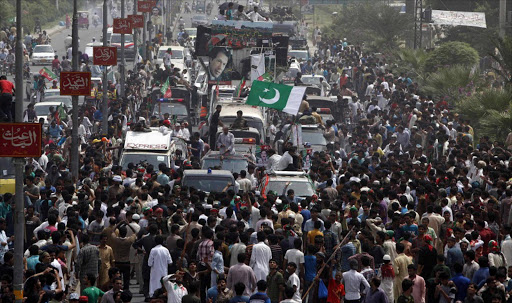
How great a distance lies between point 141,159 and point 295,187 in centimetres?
426

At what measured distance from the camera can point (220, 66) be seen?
36.9m

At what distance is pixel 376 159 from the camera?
80.9 ft

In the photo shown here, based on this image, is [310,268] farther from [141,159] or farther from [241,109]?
[241,109]

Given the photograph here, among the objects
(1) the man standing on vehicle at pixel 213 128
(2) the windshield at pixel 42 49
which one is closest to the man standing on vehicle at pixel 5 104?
(1) the man standing on vehicle at pixel 213 128

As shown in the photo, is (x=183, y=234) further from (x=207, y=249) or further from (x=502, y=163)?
(x=502, y=163)

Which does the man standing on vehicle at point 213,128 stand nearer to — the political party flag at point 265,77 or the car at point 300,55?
the political party flag at point 265,77

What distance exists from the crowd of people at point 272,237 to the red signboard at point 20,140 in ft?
4.39

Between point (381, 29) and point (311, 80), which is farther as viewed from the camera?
point (381, 29)

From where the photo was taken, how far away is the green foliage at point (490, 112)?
27125 mm

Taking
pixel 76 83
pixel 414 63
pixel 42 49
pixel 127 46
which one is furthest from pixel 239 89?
pixel 42 49

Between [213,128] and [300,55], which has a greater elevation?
[213,128]

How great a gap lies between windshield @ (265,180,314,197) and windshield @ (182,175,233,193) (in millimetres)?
815

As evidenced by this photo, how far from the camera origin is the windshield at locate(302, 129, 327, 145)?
2952cm

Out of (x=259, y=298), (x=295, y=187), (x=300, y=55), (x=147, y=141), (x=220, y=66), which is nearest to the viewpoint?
(x=259, y=298)
